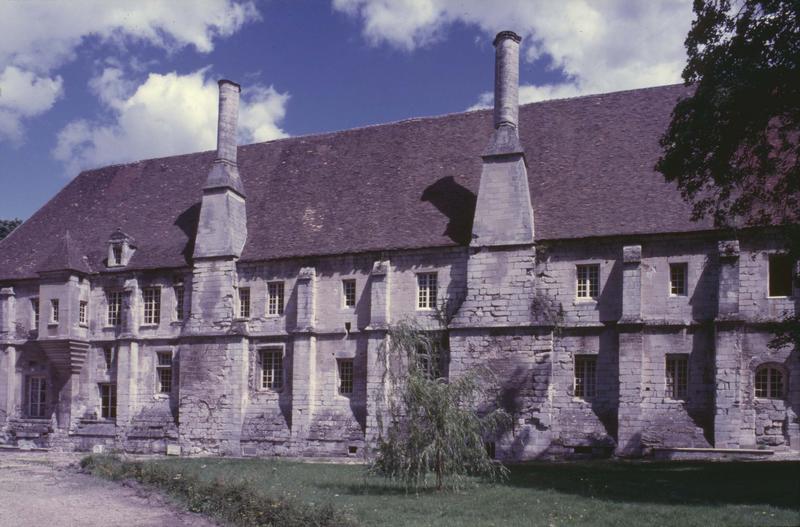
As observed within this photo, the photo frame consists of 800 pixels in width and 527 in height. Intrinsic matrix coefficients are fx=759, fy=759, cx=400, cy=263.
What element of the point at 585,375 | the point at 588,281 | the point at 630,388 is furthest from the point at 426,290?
the point at 630,388

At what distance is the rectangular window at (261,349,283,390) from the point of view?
1225 inches

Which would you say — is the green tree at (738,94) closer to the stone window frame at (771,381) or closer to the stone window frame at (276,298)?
the stone window frame at (771,381)

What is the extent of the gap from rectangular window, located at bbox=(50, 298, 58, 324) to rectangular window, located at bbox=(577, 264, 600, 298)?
2293 cm

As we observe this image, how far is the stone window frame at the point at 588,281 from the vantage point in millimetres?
26953

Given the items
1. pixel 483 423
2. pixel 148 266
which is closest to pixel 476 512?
pixel 483 423

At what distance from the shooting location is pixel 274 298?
104 ft

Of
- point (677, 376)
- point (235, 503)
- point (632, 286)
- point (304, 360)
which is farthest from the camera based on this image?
point (304, 360)

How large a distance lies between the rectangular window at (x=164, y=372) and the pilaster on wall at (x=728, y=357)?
873 inches

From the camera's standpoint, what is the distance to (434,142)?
33156 millimetres

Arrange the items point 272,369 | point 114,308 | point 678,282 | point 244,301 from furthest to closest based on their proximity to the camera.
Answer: point 114,308
point 244,301
point 272,369
point 678,282

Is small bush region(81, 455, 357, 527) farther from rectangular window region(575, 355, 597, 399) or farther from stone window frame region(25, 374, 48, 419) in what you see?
stone window frame region(25, 374, 48, 419)

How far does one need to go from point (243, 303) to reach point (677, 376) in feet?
57.2

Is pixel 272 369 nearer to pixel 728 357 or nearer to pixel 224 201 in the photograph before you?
pixel 224 201

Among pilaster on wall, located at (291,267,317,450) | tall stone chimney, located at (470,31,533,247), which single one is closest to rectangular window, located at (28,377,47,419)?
pilaster on wall, located at (291,267,317,450)
